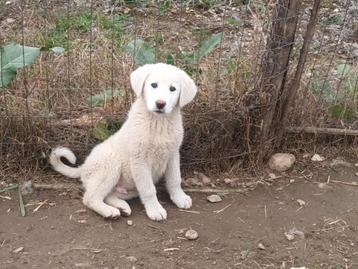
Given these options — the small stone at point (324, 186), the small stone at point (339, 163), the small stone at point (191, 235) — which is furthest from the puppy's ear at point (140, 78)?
the small stone at point (339, 163)


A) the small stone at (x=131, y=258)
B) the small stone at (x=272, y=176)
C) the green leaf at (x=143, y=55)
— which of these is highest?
the green leaf at (x=143, y=55)

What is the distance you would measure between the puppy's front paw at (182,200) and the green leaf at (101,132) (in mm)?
653

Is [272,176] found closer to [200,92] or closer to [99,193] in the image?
[200,92]

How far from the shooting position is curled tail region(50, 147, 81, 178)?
3.82 meters

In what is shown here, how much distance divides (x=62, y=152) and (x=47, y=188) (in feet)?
0.89

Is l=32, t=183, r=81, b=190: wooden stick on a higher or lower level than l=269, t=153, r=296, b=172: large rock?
lower

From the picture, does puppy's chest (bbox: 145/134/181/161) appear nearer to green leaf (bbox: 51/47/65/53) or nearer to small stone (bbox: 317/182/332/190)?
small stone (bbox: 317/182/332/190)

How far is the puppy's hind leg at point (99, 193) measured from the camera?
11.6 ft

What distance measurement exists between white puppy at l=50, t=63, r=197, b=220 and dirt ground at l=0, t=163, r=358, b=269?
0.10 meters

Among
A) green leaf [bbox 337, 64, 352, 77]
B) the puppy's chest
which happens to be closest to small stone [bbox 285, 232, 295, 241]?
the puppy's chest

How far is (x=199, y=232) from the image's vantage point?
11.5 feet

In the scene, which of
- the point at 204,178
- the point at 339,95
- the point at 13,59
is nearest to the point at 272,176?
the point at 204,178

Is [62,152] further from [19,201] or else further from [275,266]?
[275,266]

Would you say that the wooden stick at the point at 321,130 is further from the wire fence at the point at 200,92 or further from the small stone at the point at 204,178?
the small stone at the point at 204,178
